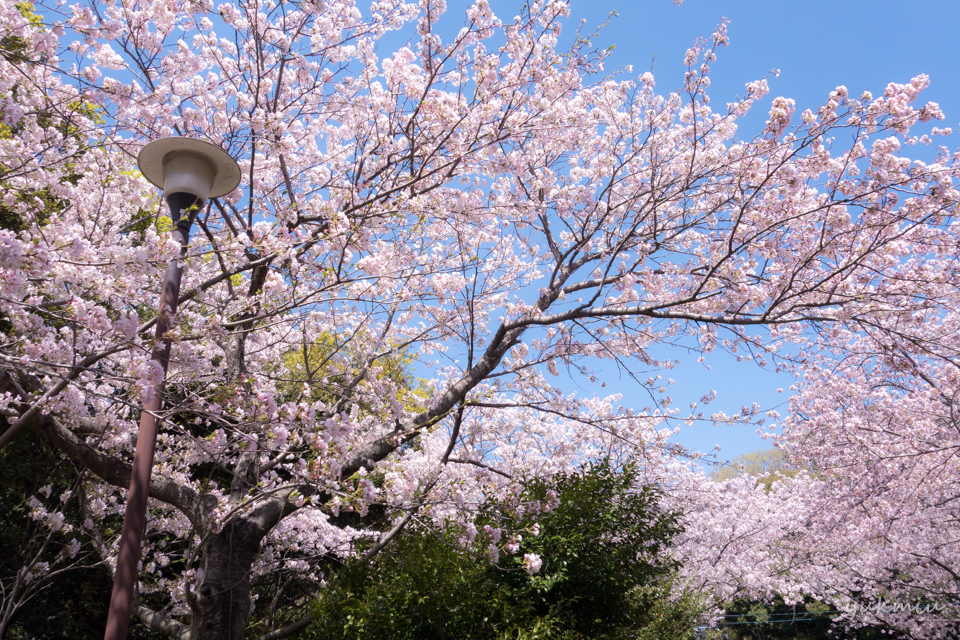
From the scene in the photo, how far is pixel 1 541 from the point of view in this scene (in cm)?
635

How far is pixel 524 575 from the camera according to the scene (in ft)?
15.5

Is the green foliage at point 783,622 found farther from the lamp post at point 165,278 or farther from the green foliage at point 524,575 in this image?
the lamp post at point 165,278

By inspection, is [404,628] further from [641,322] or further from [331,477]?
[641,322]

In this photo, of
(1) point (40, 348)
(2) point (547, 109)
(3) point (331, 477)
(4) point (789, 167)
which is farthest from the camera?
(2) point (547, 109)

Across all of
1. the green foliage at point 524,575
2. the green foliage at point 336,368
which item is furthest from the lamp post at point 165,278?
the green foliage at point 524,575

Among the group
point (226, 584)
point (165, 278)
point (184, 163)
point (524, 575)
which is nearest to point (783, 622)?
point (524, 575)

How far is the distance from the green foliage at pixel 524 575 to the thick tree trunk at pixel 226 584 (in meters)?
0.73

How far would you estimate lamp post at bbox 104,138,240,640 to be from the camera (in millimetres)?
2711

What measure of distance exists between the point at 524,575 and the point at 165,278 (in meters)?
3.62

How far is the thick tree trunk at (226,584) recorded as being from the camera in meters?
4.00

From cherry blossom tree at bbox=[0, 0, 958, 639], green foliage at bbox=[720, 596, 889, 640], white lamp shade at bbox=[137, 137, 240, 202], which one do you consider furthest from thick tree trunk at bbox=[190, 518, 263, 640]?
green foliage at bbox=[720, 596, 889, 640]

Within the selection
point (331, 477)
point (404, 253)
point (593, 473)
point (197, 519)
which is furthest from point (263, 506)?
point (593, 473)

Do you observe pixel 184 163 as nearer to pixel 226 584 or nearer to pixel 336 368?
pixel 226 584

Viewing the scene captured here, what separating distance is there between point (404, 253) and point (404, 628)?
11.2ft
